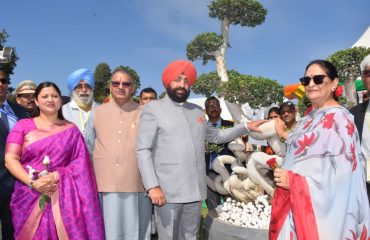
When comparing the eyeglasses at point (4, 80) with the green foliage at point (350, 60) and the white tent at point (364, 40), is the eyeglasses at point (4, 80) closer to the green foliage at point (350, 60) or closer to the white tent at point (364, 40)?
the green foliage at point (350, 60)

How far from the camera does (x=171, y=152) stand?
3.10 meters

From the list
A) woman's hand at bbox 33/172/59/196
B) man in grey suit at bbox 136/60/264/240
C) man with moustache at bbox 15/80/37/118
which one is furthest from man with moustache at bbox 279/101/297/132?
man with moustache at bbox 15/80/37/118

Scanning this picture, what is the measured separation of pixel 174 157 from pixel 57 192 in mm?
1019

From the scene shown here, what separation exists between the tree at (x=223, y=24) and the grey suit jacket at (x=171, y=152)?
13991 millimetres

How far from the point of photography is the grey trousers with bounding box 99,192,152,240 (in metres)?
3.23

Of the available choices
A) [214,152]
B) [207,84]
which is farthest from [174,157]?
[207,84]

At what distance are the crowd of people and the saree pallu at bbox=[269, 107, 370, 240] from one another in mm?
11

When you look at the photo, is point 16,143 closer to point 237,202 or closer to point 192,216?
point 192,216

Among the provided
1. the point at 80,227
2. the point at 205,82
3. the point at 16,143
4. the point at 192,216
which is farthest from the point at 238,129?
the point at 205,82

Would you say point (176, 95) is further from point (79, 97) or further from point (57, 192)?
point (57, 192)

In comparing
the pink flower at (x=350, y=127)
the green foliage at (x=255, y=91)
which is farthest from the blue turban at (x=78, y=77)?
the green foliage at (x=255, y=91)

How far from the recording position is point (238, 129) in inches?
141

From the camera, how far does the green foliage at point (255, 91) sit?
12547 millimetres

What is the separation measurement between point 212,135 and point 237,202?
130cm
